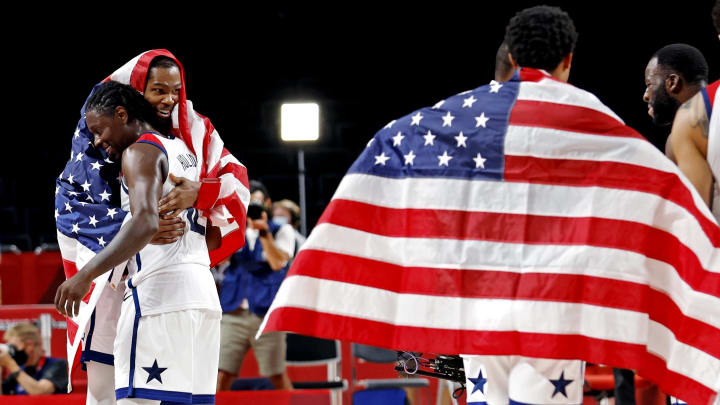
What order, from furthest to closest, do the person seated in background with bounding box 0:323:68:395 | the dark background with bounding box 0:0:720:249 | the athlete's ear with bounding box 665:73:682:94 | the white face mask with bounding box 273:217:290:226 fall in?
the dark background with bounding box 0:0:720:249, the white face mask with bounding box 273:217:290:226, the person seated in background with bounding box 0:323:68:395, the athlete's ear with bounding box 665:73:682:94

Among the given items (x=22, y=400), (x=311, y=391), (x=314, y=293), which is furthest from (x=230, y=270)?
(x=314, y=293)

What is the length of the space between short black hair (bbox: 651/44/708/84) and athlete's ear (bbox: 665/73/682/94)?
0.02m

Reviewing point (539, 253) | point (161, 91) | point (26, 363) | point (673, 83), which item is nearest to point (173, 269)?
point (161, 91)

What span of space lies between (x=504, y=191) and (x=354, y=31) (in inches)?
320

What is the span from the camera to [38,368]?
234 inches

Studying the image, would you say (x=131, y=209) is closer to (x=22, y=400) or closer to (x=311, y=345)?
(x=22, y=400)

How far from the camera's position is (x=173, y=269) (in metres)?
3.19

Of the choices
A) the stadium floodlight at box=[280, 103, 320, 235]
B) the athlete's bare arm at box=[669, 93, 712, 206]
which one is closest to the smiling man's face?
the athlete's bare arm at box=[669, 93, 712, 206]

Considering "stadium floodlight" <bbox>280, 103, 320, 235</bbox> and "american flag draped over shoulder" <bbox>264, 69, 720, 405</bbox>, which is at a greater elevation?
"stadium floodlight" <bbox>280, 103, 320, 235</bbox>

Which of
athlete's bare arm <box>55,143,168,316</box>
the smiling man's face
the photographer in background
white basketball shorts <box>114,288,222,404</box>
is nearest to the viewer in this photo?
athlete's bare arm <box>55,143,168,316</box>

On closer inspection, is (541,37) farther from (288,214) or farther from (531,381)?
(288,214)

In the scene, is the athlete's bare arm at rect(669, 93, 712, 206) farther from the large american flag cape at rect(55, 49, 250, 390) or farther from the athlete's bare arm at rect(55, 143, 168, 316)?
the athlete's bare arm at rect(55, 143, 168, 316)

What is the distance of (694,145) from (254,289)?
408cm

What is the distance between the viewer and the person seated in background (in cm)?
580
